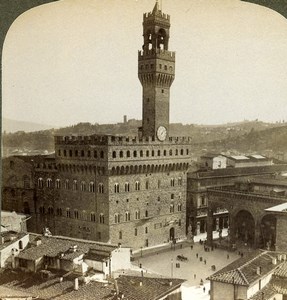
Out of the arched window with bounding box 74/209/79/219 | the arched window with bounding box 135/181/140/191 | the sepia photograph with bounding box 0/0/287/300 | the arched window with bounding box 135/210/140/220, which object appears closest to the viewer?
the sepia photograph with bounding box 0/0/287/300

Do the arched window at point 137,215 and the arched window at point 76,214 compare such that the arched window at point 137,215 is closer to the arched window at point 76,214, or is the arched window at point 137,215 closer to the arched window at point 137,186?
the arched window at point 137,186

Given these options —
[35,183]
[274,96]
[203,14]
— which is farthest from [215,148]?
[35,183]

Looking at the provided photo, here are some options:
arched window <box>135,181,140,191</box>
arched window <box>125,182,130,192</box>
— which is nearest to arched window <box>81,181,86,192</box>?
arched window <box>125,182,130,192</box>

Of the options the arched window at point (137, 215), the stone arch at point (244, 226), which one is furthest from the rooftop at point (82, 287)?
the stone arch at point (244, 226)

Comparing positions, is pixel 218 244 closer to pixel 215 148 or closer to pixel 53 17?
pixel 215 148

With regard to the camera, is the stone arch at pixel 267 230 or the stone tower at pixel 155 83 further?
the stone arch at pixel 267 230

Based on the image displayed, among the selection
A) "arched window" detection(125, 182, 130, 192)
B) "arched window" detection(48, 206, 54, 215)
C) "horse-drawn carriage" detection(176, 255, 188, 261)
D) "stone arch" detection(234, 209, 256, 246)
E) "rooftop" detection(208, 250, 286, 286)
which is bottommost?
"horse-drawn carriage" detection(176, 255, 188, 261)

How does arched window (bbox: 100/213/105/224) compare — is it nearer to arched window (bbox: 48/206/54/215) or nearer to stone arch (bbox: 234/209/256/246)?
arched window (bbox: 48/206/54/215)
